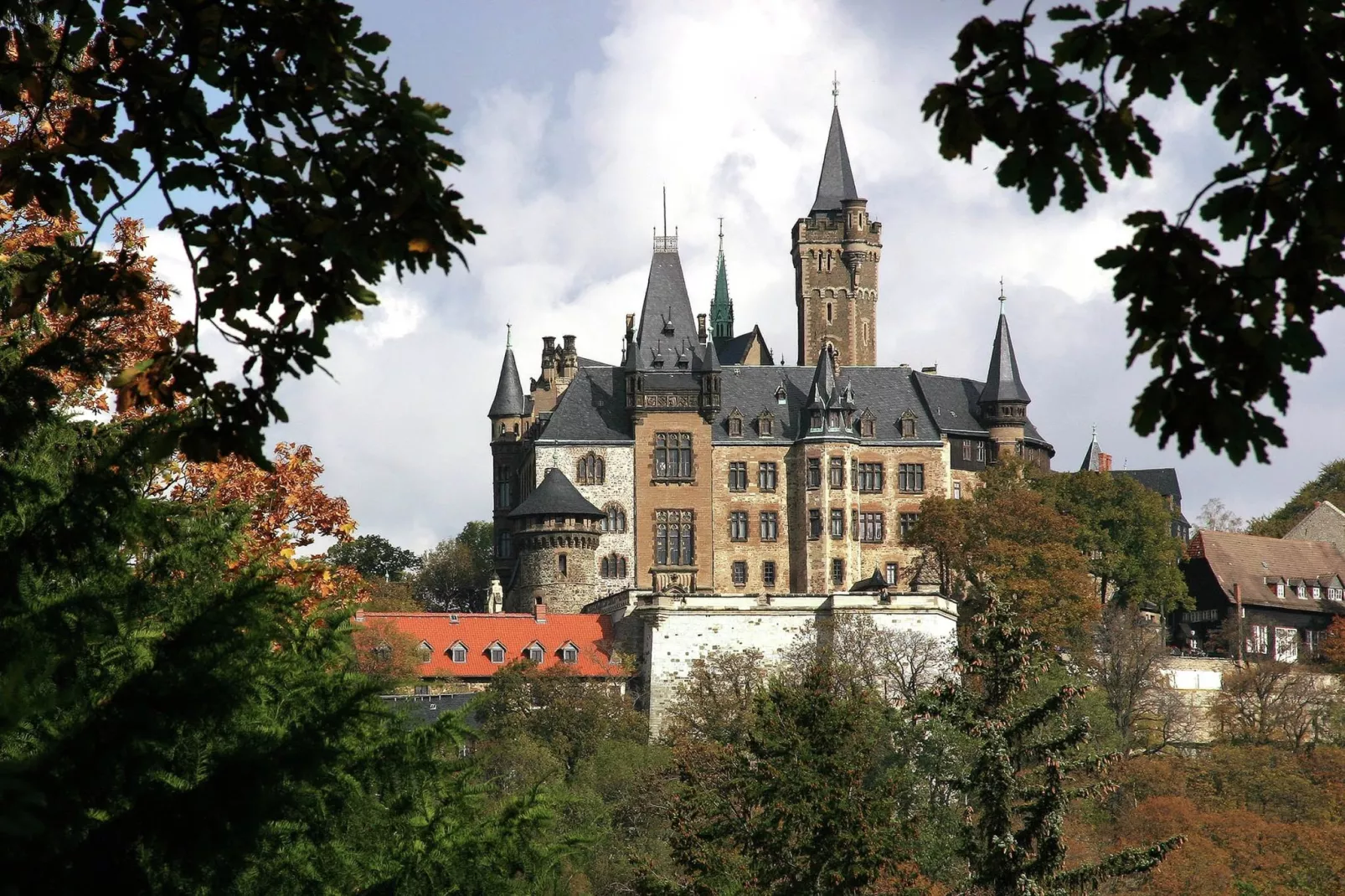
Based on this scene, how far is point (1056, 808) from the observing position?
2791 cm

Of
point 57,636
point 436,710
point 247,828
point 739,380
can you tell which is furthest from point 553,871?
point 739,380

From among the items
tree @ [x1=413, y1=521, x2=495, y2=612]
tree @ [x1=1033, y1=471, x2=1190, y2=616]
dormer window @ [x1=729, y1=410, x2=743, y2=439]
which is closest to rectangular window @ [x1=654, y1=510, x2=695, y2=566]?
dormer window @ [x1=729, y1=410, x2=743, y2=439]

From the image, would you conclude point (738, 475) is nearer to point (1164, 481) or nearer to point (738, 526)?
point (738, 526)

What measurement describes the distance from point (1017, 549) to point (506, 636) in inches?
720

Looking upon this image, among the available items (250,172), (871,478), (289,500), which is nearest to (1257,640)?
(871,478)

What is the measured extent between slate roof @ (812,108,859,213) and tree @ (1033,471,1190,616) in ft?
65.4

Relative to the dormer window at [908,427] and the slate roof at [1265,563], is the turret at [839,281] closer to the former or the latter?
the dormer window at [908,427]

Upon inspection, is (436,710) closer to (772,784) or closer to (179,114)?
(772,784)

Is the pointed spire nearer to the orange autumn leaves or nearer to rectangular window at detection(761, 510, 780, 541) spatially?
rectangular window at detection(761, 510, 780, 541)

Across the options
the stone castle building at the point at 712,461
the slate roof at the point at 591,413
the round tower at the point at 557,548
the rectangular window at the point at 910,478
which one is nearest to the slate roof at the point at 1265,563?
the stone castle building at the point at 712,461

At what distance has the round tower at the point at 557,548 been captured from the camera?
73312mm

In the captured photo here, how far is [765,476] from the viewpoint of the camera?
7669cm

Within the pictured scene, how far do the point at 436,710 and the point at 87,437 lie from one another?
44550mm

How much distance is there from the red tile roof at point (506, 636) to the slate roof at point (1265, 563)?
94.0 feet
